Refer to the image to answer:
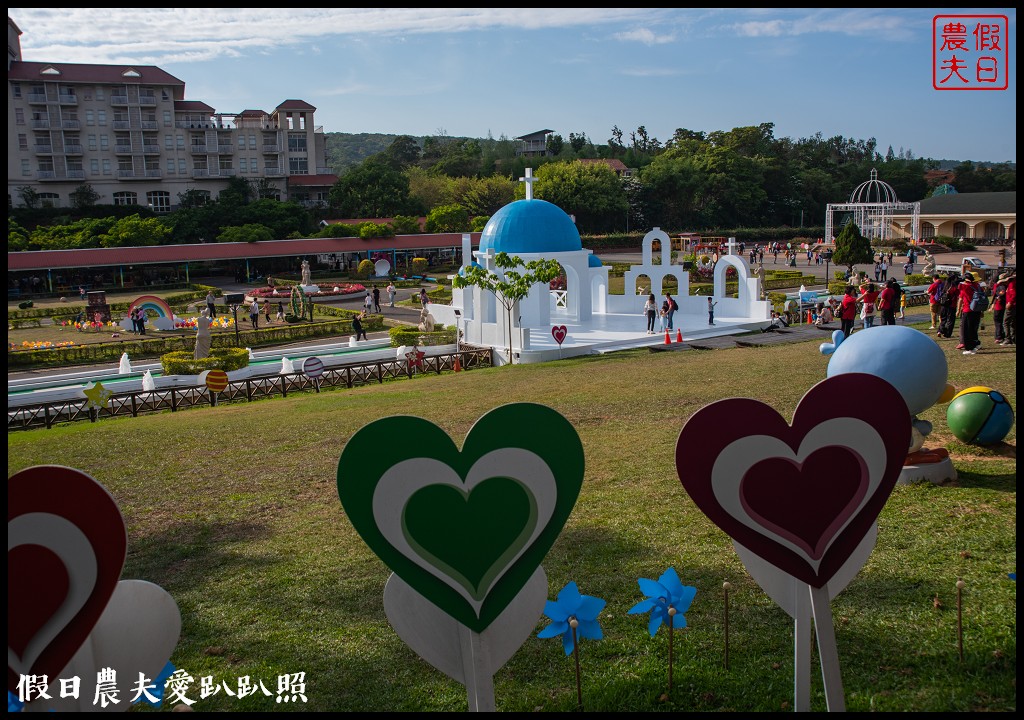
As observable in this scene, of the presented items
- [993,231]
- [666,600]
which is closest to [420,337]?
[666,600]

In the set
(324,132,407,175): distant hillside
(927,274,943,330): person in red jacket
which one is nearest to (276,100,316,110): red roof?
(927,274,943,330): person in red jacket

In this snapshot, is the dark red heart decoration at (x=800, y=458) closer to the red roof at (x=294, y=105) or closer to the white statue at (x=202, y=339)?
the white statue at (x=202, y=339)

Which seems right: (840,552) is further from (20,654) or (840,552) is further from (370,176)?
(370,176)

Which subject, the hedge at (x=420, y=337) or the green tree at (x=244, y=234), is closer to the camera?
the hedge at (x=420, y=337)

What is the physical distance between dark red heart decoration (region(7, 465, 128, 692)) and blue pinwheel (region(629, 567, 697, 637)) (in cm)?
294

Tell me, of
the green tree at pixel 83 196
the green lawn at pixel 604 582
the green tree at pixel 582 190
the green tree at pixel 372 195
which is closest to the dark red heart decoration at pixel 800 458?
the green lawn at pixel 604 582

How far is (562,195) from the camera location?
200ft

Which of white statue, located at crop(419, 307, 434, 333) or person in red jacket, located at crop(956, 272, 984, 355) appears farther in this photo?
white statue, located at crop(419, 307, 434, 333)

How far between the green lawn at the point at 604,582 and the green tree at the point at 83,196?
Answer: 4991 centimetres

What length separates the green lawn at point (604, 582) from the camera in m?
5.04

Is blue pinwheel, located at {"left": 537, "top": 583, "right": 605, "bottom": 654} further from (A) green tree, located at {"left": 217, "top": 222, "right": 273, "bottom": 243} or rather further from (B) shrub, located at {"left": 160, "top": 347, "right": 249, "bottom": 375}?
(A) green tree, located at {"left": 217, "top": 222, "right": 273, "bottom": 243}

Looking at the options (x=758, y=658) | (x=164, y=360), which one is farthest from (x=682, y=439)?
(x=164, y=360)

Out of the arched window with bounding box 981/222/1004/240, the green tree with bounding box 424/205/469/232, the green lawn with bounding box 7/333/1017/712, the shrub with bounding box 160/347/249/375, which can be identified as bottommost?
the green lawn with bounding box 7/333/1017/712

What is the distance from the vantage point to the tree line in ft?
165
